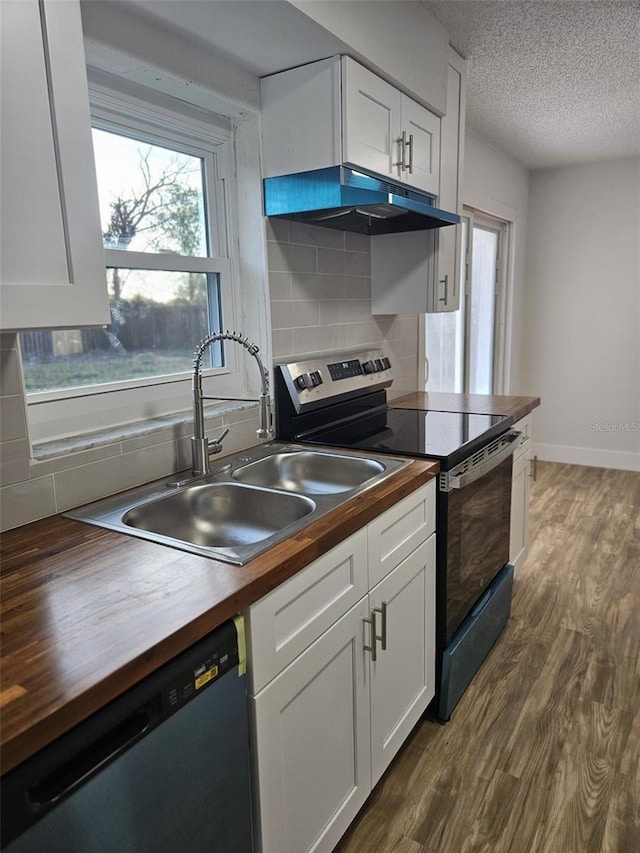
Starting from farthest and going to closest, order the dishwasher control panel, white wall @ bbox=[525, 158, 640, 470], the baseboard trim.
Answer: the baseboard trim
white wall @ bbox=[525, 158, 640, 470]
the dishwasher control panel

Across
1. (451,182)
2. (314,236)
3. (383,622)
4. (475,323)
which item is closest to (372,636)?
(383,622)

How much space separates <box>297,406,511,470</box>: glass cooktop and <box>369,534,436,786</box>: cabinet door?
29 centimetres

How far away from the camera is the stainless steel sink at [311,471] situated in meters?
1.81

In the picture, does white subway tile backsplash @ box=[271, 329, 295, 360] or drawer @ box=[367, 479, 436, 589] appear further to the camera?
white subway tile backsplash @ box=[271, 329, 295, 360]

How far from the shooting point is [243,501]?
63.4 inches

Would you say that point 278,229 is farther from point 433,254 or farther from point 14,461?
point 14,461

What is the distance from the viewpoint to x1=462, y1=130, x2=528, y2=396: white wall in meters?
3.64

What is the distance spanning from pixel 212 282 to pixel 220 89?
0.59m

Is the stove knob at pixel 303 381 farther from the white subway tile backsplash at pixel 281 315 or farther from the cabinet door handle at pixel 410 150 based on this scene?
the cabinet door handle at pixel 410 150

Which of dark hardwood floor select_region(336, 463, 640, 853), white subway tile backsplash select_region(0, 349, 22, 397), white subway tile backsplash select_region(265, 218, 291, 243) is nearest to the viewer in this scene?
white subway tile backsplash select_region(0, 349, 22, 397)

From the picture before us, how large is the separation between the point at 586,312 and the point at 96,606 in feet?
15.3

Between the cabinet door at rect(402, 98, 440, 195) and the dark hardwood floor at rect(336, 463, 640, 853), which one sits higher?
the cabinet door at rect(402, 98, 440, 195)

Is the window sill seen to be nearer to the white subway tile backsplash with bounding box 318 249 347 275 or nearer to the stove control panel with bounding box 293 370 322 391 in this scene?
the stove control panel with bounding box 293 370 322 391

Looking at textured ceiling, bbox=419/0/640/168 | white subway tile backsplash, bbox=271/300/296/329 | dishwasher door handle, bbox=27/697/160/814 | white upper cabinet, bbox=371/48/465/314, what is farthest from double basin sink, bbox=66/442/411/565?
textured ceiling, bbox=419/0/640/168
